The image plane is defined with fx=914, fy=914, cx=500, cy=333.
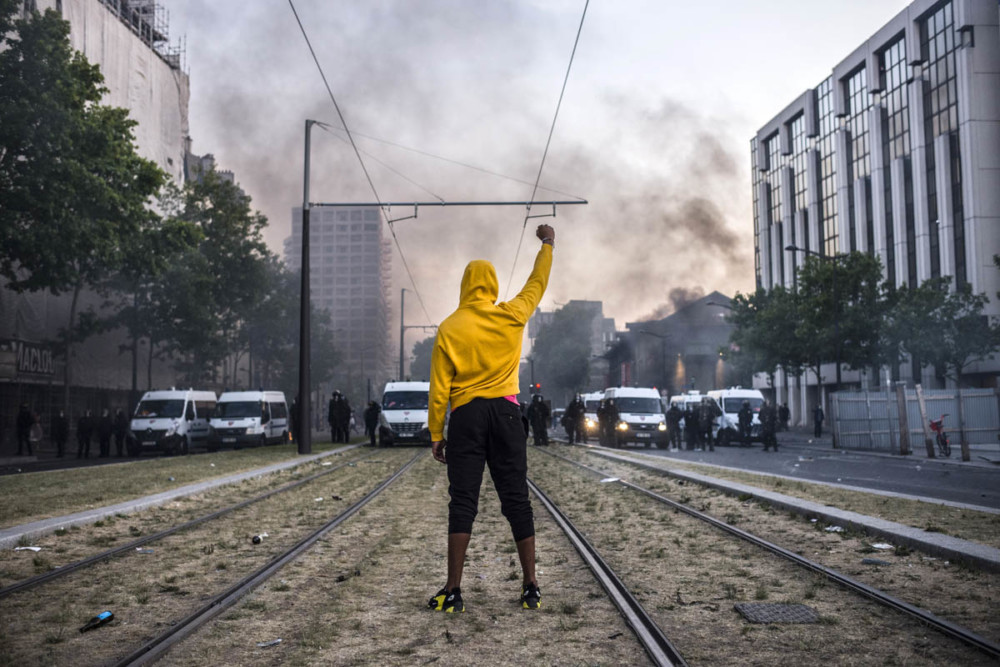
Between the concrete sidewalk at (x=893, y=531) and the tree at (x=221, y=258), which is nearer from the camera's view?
the concrete sidewalk at (x=893, y=531)

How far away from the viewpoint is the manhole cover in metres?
4.86

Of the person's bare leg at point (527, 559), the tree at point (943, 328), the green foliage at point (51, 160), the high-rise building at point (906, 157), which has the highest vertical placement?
the high-rise building at point (906, 157)

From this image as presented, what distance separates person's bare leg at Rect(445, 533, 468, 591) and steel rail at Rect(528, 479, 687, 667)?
930 mm

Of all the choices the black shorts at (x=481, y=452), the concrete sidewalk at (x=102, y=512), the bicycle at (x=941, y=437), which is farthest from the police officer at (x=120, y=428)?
the black shorts at (x=481, y=452)

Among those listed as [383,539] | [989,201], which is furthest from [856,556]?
[989,201]

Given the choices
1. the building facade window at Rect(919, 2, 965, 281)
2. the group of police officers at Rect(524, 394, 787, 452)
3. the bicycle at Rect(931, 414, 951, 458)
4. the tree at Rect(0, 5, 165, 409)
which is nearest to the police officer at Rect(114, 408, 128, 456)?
the tree at Rect(0, 5, 165, 409)

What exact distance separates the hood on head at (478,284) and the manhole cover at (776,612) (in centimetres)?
223

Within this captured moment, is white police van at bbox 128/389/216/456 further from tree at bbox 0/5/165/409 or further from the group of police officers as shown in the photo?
the group of police officers

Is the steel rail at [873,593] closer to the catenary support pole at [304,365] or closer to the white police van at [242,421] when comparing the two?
the catenary support pole at [304,365]

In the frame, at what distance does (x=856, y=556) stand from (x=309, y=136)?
21.3 metres

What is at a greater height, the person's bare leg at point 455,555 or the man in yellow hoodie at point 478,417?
the man in yellow hoodie at point 478,417

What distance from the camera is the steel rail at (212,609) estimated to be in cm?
414

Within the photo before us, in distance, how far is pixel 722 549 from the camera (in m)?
7.45

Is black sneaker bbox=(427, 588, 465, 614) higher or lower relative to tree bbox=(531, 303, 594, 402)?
lower
